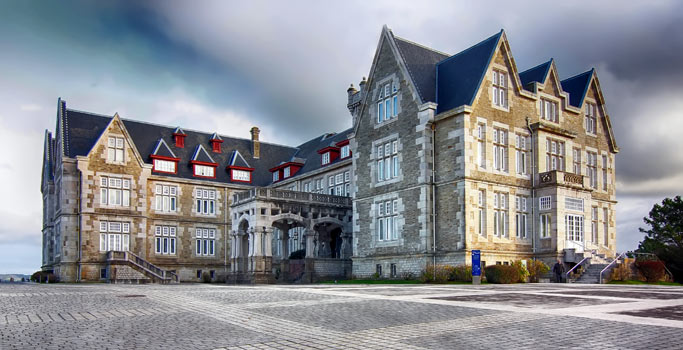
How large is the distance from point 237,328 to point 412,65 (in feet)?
101

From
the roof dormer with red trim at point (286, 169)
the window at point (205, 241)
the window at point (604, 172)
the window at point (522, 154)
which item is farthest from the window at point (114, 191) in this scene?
the window at point (604, 172)

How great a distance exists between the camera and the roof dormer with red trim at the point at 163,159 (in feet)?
179

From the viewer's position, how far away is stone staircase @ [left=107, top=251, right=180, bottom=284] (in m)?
46.1

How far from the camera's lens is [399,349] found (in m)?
9.53

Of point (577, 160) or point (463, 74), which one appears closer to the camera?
point (463, 74)

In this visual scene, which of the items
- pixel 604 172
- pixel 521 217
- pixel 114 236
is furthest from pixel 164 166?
pixel 604 172

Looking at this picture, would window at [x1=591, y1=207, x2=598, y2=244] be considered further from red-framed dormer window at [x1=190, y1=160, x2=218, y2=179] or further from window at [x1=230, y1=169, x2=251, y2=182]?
red-framed dormer window at [x1=190, y1=160, x2=218, y2=179]

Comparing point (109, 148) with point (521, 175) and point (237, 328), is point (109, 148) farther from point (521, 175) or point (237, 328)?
point (237, 328)

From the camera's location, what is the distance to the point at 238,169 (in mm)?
59812

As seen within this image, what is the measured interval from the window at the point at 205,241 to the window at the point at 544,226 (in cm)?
3197

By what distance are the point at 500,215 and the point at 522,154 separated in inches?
183

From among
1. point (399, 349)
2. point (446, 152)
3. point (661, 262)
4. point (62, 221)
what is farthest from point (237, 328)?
point (62, 221)

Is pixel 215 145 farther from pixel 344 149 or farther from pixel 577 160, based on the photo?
pixel 577 160

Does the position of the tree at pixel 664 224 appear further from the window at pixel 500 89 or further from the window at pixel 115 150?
the window at pixel 115 150
